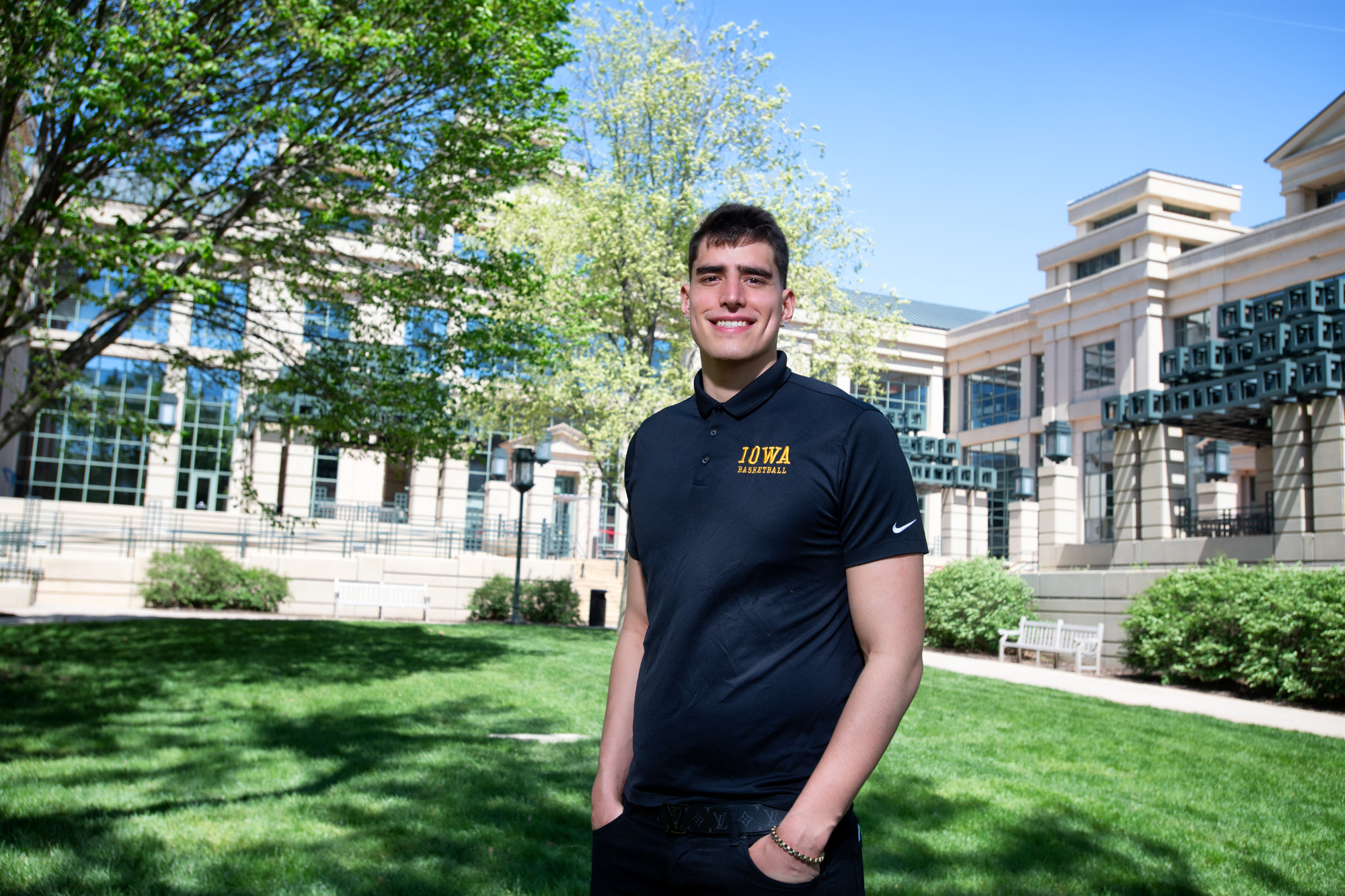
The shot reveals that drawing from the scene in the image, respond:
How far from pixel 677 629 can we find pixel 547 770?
5.40 metres

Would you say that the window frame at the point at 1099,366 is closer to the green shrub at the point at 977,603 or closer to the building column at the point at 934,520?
the building column at the point at 934,520

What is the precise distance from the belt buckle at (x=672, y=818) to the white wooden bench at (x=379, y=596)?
66.3 feet

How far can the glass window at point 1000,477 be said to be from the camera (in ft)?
159

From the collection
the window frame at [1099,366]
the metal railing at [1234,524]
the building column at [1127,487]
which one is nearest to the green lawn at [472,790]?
the metal railing at [1234,524]

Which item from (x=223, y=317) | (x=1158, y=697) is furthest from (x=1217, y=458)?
(x=223, y=317)

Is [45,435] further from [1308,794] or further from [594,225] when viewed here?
[1308,794]

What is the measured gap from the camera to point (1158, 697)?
523 inches

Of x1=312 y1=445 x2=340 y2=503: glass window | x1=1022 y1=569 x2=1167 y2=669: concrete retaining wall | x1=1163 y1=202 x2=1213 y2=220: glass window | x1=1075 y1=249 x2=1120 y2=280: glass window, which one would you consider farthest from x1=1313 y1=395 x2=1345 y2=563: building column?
x1=312 y1=445 x2=340 y2=503: glass window

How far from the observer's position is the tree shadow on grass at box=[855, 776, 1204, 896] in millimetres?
5094

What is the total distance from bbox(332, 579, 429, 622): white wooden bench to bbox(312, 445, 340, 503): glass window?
2003 centimetres

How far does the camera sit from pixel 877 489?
6.78ft

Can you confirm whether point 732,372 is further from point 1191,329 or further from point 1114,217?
point 1114,217

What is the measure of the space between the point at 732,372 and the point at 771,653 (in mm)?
692

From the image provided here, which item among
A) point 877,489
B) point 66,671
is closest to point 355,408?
point 66,671
